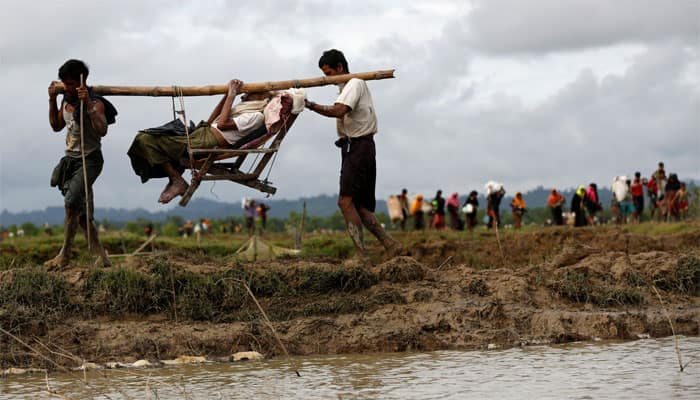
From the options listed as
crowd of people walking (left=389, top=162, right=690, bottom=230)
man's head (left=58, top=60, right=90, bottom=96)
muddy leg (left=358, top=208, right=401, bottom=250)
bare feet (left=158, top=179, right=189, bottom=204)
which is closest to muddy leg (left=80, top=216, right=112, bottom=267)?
bare feet (left=158, top=179, right=189, bottom=204)

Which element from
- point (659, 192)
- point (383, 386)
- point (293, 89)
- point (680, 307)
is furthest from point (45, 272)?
point (659, 192)

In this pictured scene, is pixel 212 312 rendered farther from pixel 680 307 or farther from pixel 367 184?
pixel 680 307

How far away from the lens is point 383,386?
6.04 meters

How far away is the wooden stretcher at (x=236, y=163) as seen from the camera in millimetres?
8422

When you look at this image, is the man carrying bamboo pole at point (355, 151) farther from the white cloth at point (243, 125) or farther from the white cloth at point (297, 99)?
the white cloth at point (243, 125)

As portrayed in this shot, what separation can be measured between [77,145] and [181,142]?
105 cm

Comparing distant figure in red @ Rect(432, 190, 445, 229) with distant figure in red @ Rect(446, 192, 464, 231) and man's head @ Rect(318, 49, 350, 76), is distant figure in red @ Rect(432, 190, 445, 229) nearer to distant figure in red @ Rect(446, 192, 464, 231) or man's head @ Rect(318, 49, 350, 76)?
distant figure in red @ Rect(446, 192, 464, 231)

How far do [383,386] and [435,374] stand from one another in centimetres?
53

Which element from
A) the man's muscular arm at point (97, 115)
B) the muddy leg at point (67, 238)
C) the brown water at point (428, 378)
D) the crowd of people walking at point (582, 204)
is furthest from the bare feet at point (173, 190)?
the crowd of people walking at point (582, 204)

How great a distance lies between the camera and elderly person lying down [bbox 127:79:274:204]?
8.48 metres

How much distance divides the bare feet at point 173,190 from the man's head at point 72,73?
123cm

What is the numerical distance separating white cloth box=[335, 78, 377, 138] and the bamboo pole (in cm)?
12

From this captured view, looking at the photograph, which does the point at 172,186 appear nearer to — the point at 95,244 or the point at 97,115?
the point at 97,115

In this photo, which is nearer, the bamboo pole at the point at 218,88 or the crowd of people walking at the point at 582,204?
the bamboo pole at the point at 218,88
